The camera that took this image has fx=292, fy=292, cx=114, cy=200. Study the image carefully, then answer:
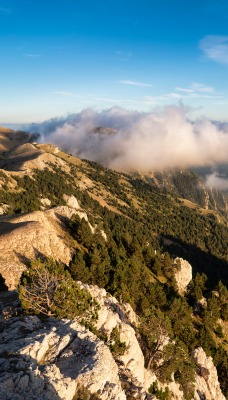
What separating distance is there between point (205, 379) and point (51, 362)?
4851 centimetres

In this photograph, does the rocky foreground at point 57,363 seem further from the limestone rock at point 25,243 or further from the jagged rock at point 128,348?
the limestone rock at point 25,243

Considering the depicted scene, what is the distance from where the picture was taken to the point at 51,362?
1104 inches

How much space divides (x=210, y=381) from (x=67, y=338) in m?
48.0

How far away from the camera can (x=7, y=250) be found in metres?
63.8

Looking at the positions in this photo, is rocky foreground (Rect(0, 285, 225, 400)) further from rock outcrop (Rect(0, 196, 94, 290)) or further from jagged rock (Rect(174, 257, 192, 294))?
jagged rock (Rect(174, 257, 192, 294))

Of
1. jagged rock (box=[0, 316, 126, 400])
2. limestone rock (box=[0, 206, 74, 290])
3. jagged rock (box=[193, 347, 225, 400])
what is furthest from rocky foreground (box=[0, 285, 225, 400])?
jagged rock (box=[193, 347, 225, 400])

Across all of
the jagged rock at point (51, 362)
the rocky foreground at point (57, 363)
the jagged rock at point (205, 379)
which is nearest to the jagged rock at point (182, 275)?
the jagged rock at point (205, 379)

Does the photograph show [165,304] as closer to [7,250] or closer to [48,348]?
[7,250]

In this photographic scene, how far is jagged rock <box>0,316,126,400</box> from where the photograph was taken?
23141mm

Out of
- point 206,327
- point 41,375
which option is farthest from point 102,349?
point 206,327

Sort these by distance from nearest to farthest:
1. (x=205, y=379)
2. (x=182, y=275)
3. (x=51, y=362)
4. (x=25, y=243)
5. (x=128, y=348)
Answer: (x=51, y=362), (x=128, y=348), (x=205, y=379), (x=25, y=243), (x=182, y=275)

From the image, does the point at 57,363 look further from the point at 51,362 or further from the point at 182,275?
the point at 182,275

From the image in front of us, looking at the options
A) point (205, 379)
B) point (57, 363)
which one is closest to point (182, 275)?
point (205, 379)

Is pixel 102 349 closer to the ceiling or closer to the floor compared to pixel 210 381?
closer to the ceiling
